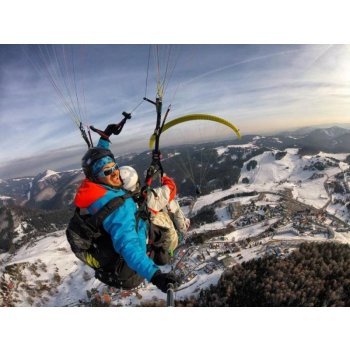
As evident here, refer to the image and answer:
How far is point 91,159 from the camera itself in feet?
6.07

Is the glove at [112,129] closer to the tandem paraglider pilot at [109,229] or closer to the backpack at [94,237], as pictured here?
the tandem paraglider pilot at [109,229]

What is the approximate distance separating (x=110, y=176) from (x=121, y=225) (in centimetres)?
39

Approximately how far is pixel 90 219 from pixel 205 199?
32045 mm

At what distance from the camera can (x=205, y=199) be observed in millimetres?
33375

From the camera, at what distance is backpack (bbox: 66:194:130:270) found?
1629 millimetres

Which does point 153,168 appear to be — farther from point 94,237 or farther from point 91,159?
point 94,237

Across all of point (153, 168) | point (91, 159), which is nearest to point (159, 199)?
point (153, 168)

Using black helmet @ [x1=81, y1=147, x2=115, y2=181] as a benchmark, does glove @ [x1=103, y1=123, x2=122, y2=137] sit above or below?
above

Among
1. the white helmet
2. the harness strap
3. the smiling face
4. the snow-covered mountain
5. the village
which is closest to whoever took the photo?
the harness strap

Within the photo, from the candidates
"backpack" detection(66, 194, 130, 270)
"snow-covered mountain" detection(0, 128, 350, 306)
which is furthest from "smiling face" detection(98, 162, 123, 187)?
"snow-covered mountain" detection(0, 128, 350, 306)

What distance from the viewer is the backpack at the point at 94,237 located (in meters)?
1.63

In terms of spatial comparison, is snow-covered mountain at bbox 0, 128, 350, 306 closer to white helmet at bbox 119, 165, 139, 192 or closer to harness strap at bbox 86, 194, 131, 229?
white helmet at bbox 119, 165, 139, 192

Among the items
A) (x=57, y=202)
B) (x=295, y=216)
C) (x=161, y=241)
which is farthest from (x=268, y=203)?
(x=57, y=202)

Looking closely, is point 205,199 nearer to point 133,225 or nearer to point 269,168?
point 269,168
